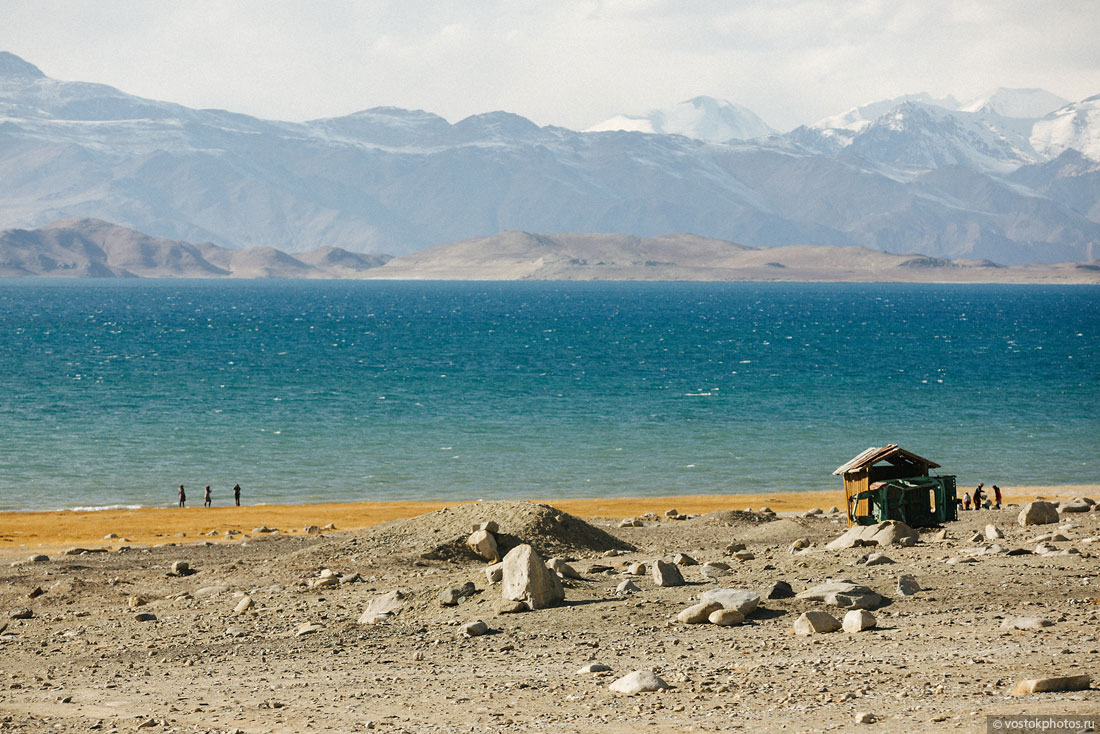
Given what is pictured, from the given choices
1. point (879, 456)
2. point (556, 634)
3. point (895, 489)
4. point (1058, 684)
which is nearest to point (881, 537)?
point (895, 489)

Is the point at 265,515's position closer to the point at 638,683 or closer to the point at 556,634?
the point at 556,634

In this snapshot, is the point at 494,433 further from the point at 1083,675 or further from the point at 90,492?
the point at 1083,675

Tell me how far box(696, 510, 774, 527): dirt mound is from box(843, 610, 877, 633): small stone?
17778 mm

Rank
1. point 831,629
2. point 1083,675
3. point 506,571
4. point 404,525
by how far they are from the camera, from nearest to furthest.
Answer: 1. point 1083,675
2. point 831,629
3. point 506,571
4. point 404,525

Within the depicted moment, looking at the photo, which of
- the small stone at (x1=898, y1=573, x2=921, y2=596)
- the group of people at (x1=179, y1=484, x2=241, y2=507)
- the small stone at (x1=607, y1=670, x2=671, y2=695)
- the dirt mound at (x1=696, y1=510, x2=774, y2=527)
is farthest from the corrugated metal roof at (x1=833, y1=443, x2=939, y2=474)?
the group of people at (x1=179, y1=484, x2=241, y2=507)

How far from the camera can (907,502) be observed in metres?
31.2

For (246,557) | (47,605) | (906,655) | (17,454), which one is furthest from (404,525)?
(17,454)

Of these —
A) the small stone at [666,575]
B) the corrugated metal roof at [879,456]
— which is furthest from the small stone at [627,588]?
the corrugated metal roof at [879,456]

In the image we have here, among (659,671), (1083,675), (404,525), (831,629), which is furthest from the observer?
(404,525)

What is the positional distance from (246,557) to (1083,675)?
22.4 m

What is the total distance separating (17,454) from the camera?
195ft

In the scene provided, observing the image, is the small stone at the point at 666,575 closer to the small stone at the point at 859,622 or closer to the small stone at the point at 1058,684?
the small stone at the point at 859,622

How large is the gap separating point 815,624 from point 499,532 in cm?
1175

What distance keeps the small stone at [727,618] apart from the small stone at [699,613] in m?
0.19
